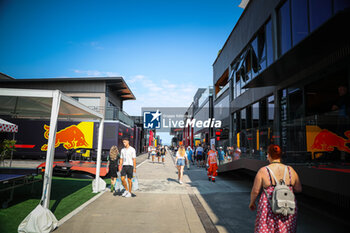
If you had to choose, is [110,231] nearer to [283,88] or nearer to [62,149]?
[283,88]

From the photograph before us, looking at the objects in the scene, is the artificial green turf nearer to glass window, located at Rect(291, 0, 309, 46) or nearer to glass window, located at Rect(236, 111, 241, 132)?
glass window, located at Rect(291, 0, 309, 46)

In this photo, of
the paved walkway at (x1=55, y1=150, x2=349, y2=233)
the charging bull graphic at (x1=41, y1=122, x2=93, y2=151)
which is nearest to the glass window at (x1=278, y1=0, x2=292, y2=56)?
the paved walkway at (x1=55, y1=150, x2=349, y2=233)

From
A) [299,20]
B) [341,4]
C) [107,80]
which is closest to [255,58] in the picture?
[299,20]

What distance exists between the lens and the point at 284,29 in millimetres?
10672

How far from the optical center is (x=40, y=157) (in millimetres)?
19156

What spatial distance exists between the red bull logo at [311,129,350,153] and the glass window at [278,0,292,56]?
683cm

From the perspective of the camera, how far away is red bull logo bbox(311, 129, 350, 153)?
4.15 m

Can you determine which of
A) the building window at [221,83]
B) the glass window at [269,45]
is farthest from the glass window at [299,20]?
the building window at [221,83]

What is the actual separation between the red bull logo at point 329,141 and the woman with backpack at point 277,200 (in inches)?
83.7

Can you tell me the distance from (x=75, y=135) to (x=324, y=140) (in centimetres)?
1928

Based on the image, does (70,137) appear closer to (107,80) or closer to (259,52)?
(107,80)

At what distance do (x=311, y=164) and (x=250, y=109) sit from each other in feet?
36.6

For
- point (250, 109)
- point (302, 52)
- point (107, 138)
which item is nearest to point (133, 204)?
point (302, 52)

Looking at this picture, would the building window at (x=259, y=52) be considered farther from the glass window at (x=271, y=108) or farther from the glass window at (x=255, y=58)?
the glass window at (x=271, y=108)
